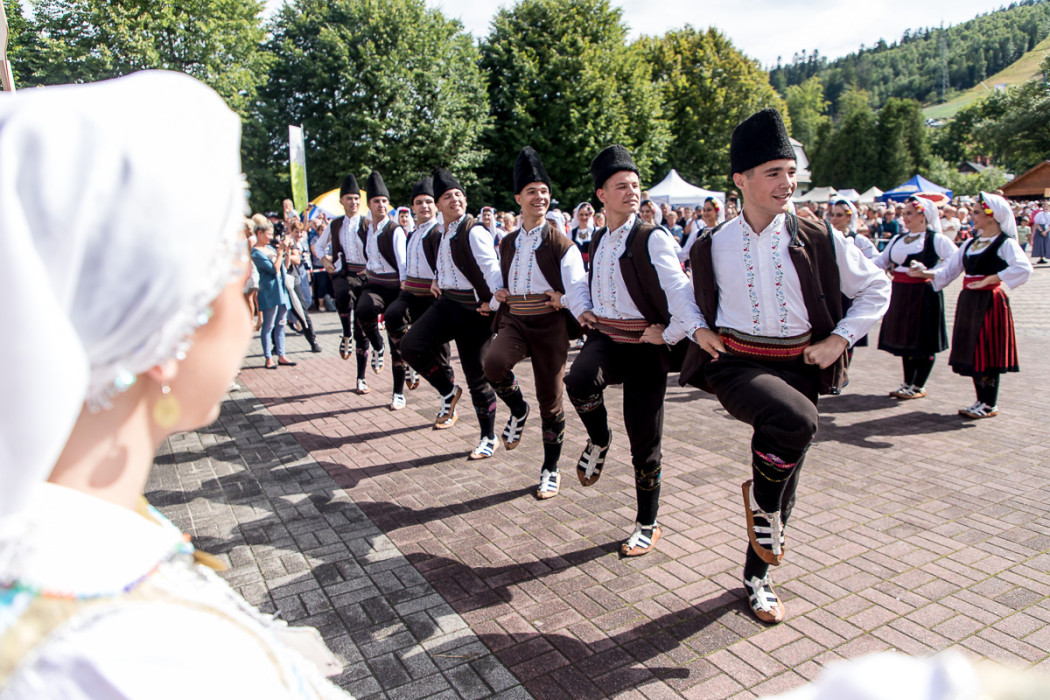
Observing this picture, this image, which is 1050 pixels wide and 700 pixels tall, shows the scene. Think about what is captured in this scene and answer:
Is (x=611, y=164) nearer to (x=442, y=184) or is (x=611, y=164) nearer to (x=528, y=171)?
(x=528, y=171)

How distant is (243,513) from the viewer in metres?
5.00

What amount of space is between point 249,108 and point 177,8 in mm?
4628

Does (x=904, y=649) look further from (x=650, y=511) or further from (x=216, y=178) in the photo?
(x=216, y=178)

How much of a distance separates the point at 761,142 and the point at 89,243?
11.1 feet

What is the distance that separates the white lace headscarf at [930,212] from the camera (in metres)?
7.91

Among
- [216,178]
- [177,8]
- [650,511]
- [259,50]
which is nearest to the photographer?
[216,178]

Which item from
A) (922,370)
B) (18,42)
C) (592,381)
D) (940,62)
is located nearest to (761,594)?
(592,381)

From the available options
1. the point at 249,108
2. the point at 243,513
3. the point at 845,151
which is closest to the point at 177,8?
the point at 249,108

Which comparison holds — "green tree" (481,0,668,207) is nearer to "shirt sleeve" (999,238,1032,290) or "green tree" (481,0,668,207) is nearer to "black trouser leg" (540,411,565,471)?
"shirt sleeve" (999,238,1032,290)

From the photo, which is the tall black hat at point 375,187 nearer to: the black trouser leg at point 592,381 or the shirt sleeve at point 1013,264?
the black trouser leg at point 592,381

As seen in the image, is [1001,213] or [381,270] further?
[381,270]

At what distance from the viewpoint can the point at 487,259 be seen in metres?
6.27

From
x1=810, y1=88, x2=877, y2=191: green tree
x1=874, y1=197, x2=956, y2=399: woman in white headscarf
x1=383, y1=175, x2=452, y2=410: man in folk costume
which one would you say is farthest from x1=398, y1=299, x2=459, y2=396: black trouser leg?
x1=810, y1=88, x2=877, y2=191: green tree

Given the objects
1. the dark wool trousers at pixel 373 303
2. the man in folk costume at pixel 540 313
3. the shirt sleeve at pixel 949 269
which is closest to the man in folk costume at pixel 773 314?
the man in folk costume at pixel 540 313
